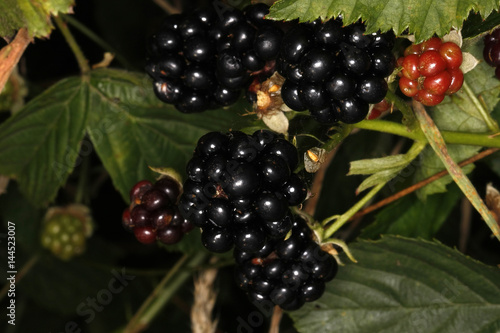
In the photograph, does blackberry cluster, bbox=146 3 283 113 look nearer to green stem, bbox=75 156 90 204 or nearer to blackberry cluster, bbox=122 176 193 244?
blackberry cluster, bbox=122 176 193 244

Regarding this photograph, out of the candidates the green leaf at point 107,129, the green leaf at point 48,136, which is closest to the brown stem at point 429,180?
the green leaf at point 107,129

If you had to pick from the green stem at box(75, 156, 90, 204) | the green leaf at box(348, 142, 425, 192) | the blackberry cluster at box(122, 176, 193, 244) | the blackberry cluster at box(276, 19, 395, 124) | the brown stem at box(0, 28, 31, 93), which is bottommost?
the green stem at box(75, 156, 90, 204)

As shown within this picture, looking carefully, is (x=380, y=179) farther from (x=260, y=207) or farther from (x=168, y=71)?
(x=168, y=71)

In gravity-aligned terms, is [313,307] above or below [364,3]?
below

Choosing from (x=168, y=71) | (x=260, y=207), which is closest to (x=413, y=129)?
(x=260, y=207)

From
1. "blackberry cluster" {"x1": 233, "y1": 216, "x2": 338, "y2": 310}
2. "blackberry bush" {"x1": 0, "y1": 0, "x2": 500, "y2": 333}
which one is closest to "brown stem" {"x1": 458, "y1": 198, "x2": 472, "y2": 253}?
"blackberry bush" {"x1": 0, "y1": 0, "x2": 500, "y2": 333}

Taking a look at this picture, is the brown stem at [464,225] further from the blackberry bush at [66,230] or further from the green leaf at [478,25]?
the blackberry bush at [66,230]
